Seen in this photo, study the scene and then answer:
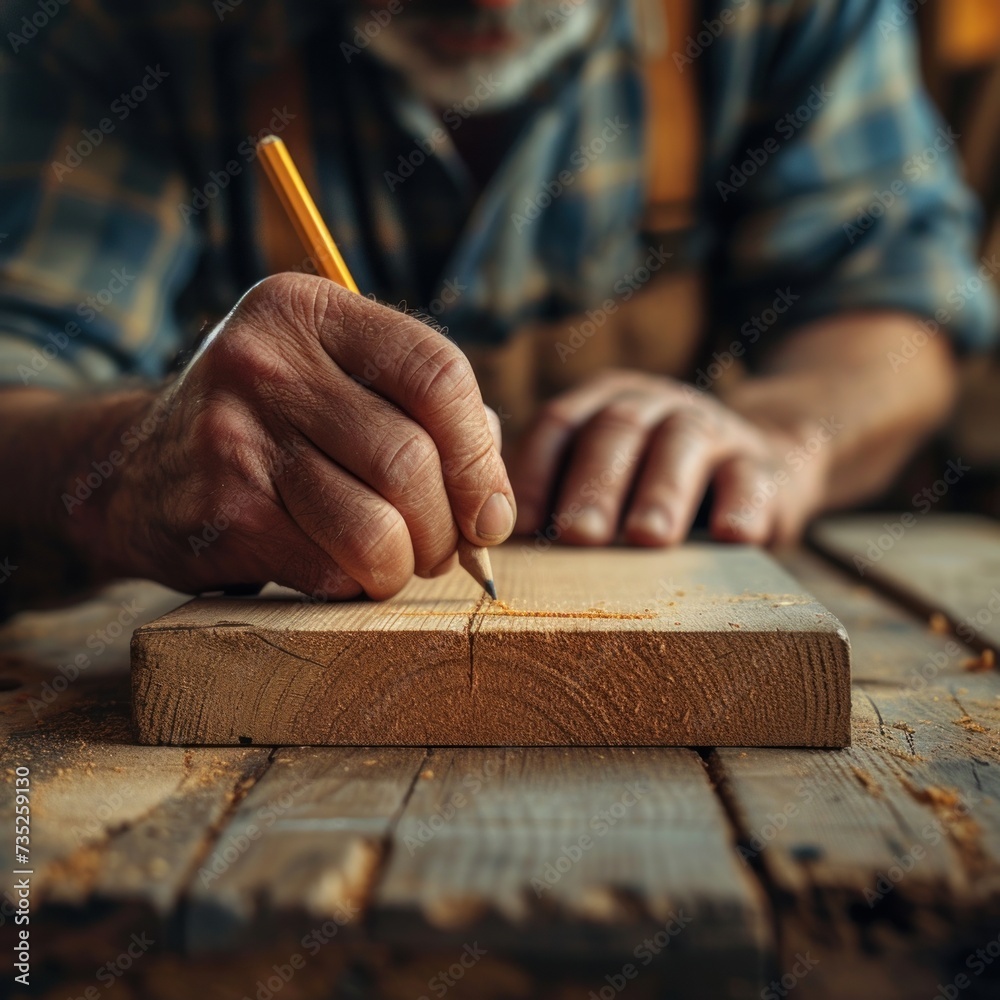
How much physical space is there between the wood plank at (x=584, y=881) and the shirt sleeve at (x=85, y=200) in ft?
3.92

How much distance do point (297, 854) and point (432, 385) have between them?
395mm

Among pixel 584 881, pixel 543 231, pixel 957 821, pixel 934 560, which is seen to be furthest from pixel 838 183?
pixel 584 881

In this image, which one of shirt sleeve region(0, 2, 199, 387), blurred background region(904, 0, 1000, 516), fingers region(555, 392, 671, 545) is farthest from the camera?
blurred background region(904, 0, 1000, 516)

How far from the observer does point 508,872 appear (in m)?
0.52

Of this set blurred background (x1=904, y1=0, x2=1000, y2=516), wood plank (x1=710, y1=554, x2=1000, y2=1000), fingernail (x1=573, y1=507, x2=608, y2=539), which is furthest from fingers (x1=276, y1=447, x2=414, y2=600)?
blurred background (x1=904, y1=0, x2=1000, y2=516)

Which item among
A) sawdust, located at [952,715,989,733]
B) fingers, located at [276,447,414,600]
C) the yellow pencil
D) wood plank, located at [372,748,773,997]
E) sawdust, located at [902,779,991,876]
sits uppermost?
the yellow pencil

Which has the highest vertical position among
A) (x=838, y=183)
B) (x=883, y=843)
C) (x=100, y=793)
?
(x=838, y=183)

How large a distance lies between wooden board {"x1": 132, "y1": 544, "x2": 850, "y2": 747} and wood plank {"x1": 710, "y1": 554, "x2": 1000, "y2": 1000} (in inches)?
1.8

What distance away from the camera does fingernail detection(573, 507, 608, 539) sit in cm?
121

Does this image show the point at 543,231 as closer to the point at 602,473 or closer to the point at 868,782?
the point at 602,473

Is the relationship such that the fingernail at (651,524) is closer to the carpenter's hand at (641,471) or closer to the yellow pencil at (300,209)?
the carpenter's hand at (641,471)

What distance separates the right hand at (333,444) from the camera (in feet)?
2.61

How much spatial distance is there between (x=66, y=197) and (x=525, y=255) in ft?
2.75

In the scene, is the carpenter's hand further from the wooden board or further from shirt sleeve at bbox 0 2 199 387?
shirt sleeve at bbox 0 2 199 387
